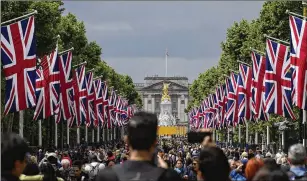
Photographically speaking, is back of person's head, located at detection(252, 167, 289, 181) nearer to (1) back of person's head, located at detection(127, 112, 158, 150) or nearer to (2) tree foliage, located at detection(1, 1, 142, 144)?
(1) back of person's head, located at detection(127, 112, 158, 150)

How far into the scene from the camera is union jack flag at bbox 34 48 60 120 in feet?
127

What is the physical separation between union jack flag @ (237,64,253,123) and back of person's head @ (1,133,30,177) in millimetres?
42014

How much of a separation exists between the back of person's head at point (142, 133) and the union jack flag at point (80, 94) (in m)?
42.6

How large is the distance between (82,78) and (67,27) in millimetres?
36063

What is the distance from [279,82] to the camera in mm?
36688

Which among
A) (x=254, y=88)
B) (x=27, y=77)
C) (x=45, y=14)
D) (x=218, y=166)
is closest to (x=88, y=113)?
(x=45, y=14)

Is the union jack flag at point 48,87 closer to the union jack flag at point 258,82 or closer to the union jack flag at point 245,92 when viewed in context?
the union jack flag at point 258,82

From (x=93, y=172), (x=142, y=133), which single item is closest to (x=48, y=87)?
(x=93, y=172)

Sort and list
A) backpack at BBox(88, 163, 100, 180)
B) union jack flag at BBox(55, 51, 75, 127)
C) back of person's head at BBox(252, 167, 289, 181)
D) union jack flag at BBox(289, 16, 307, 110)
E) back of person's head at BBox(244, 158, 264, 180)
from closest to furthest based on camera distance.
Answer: back of person's head at BBox(252, 167, 289, 181)
back of person's head at BBox(244, 158, 264, 180)
backpack at BBox(88, 163, 100, 180)
union jack flag at BBox(289, 16, 307, 110)
union jack flag at BBox(55, 51, 75, 127)

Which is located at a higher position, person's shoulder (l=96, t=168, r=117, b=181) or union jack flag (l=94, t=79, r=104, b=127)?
union jack flag (l=94, t=79, r=104, b=127)

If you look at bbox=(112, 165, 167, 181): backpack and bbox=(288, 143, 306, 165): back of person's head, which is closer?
bbox=(112, 165, 167, 181): backpack

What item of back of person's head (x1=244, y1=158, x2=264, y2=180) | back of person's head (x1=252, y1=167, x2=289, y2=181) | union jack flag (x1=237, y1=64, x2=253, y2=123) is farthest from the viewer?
union jack flag (x1=237, y1=64, x2=253, y2=123)

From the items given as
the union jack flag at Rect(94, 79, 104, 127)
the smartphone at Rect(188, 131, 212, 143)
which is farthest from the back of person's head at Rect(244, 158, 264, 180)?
the union jack flag at Rect(94, 79, 104, 127)

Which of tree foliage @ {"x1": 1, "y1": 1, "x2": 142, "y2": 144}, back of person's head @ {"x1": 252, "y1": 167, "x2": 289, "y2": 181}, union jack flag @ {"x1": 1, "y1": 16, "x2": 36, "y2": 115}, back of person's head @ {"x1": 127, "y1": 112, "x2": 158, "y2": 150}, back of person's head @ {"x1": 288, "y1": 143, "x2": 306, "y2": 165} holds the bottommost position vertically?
back of person's head @ {"x1": 252, "y1": 167, "x2": 289, "y2": 181}
